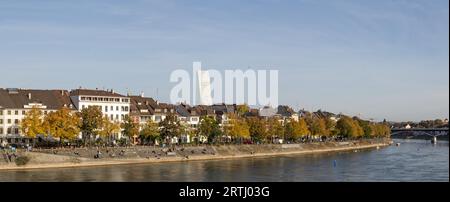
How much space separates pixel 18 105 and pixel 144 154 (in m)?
14.0

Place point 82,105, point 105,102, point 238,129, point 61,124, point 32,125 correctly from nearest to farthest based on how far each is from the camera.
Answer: point 32,125, point 61,124, point 82,105, point 105,102, point 238,129

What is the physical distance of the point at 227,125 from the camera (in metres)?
76.7

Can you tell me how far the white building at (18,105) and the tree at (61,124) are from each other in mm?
Answer: 6493

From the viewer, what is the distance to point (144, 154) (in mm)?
56375

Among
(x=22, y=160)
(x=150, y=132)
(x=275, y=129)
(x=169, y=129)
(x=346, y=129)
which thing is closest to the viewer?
(x=22, y=160)

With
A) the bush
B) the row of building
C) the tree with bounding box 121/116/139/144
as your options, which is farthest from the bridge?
the bush

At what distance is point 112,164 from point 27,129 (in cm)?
912

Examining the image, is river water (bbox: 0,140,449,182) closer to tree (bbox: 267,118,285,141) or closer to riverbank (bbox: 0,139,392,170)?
riverbank (bbox: 0,139,392,170)

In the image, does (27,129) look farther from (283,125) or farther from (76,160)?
(283,125)

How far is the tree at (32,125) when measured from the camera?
54031 mm

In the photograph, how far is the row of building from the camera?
60.0m

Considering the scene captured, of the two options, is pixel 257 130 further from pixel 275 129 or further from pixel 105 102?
pixel 105 102

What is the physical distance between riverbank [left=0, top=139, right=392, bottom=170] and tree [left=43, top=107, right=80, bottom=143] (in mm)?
3483

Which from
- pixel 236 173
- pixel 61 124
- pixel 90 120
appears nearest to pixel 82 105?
pixel 90 120
